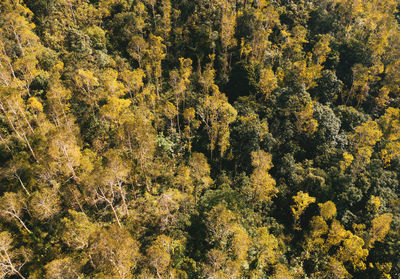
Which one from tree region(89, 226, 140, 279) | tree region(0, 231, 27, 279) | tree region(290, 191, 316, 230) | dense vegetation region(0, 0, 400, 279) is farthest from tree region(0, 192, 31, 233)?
tree region(290, 191, 316, 230)

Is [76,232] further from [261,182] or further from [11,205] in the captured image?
[261,182]

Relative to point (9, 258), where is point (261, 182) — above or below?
below

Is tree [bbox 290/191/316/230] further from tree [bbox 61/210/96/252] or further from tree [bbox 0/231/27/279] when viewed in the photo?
tree [bbox 0/231/27/279]

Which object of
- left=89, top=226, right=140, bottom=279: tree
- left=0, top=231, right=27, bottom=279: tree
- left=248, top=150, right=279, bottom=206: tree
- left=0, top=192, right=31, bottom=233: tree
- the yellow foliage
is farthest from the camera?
left=248, top=150, right=279, bottom=206: tree

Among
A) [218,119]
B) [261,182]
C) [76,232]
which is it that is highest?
[76,232]

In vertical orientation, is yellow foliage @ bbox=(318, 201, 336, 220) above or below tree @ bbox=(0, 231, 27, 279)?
below

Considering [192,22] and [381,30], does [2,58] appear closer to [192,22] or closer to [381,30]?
[192,22]

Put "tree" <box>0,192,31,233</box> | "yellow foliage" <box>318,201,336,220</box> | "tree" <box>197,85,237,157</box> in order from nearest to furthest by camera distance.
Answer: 1. "tree" <box>0,192,31,233</box>
2. "yellow foliage" <box>318,201,336,220</box>
3. "tree" <box>197,85,237,157</box>

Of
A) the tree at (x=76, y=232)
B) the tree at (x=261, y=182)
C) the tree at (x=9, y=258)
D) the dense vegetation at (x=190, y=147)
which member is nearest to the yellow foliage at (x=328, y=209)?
the dense vegetation at (x=190, y=147)

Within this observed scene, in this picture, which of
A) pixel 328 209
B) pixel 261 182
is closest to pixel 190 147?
pixel 261 182
